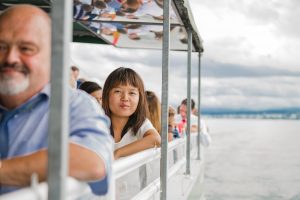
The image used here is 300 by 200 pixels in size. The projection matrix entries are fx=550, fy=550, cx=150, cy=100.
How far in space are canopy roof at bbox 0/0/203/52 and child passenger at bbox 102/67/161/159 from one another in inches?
48.5

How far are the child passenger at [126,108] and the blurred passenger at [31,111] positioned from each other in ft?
6.66

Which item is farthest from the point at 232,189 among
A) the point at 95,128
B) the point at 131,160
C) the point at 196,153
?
the point at 95,128

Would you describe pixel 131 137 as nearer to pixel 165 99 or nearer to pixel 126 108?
pixel 126 108

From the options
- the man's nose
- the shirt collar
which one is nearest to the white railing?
the shirt collar

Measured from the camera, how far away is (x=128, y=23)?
278 inches

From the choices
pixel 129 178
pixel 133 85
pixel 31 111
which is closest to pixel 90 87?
pixel 133 85

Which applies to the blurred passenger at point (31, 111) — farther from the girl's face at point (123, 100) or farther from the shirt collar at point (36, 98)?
the girl's face at point (123, 100)

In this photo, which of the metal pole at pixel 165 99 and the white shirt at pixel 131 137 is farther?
the metal pole at pixel 165 99

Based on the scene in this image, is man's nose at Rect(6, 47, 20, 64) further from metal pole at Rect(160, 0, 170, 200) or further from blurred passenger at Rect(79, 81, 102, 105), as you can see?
blurred passenger at Rect(79, 81, 102, 105)

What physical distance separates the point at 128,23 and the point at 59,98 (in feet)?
18.0

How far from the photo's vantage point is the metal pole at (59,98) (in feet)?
5.43

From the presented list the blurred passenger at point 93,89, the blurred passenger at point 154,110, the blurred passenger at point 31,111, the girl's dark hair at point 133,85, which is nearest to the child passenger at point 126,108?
the girl's dark hair at point 133,85

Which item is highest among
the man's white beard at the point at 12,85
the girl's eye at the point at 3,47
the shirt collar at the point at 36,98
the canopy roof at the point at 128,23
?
the canopy roof at the point at 128,23

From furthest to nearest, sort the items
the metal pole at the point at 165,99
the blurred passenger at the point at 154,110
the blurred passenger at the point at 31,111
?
1. the blurred passenger at the point at 154,110
2. the metal pole at the point at 165,99
3. the blurred passenger at the point at 31,111
